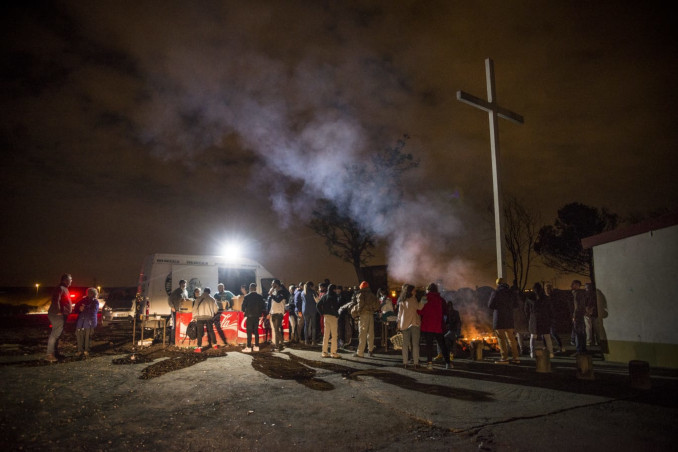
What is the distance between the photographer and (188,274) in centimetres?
1392

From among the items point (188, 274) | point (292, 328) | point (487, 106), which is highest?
point (487, 106)

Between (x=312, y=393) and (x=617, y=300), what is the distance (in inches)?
311

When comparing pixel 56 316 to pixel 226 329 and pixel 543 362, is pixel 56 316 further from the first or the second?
pixel 543 362

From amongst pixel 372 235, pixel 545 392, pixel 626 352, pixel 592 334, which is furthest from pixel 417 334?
pixel 372 235

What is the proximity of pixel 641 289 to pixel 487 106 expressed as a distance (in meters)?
5.54

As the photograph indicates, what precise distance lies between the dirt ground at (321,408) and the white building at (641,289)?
122 centimetres

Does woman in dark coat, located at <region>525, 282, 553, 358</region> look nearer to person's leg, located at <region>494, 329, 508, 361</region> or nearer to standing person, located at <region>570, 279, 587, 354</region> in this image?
standing person, located at <region>570, 279, 587, 354</region>

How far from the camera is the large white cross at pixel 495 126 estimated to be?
9.52 m

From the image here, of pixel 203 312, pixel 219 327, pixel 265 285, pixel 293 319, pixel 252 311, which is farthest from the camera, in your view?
pixel 265 285

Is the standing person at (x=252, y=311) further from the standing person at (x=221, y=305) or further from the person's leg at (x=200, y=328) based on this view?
the person's leg at (x=200, y=328)

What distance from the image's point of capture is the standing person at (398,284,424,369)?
27.7ft

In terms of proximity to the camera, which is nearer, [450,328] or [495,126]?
[450,328]

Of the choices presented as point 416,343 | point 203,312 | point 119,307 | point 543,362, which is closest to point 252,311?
point 203,312

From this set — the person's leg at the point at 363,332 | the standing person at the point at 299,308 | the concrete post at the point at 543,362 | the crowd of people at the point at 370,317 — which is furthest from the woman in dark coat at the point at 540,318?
the standing person at the point at 299,308
